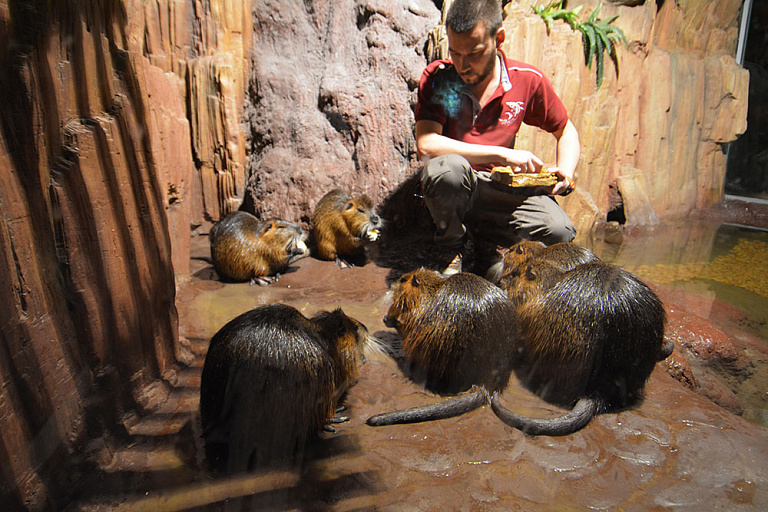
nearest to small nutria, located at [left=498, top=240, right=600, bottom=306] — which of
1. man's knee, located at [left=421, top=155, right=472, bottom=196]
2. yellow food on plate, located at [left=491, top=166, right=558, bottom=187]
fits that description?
yellow food on plate, located at [left=491, top=166, right=558, bottom=187]

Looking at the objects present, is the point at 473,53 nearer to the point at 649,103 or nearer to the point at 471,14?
the point at 471,14

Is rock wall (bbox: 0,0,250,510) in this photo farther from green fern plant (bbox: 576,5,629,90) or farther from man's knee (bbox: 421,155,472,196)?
green fern plant (bbox: 576,5,629,90)

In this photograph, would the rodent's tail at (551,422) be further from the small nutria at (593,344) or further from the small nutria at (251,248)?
the small nutria at (251,248)

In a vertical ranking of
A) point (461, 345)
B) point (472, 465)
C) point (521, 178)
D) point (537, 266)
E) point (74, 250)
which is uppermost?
point (521, 178)

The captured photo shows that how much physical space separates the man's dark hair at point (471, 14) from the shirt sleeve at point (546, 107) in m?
0.78

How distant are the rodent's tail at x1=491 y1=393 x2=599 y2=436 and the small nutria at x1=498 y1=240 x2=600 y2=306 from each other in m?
0.69

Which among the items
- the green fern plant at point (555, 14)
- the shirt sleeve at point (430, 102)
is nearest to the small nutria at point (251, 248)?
the shirt sleeve at point (430, 102)

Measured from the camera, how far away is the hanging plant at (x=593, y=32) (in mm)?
5062

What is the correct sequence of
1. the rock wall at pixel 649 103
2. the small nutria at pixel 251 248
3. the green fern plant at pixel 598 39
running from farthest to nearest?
the green fern plant at pixel 598 39, the rock wall at pixel 649 103, the small nutria at pixel 251 248

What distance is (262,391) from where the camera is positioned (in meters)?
1.73

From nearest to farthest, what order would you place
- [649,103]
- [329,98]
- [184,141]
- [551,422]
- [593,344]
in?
[551,422] < [593,344] < [184,141] < [329,98] < [649,103]

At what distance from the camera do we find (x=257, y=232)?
12.6ft

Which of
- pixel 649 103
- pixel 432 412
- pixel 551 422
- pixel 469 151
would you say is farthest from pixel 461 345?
pixel 649 103

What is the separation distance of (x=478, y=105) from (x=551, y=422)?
232 centimetres
